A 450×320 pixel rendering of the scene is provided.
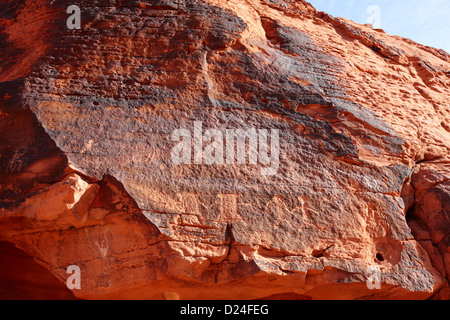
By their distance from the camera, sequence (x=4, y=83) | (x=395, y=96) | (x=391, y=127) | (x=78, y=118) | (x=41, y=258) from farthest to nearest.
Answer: (x=395, y=96) → (x=391, y=127) → (x=4, y=83) → (x=78, y=118) → (x=41, y=258)

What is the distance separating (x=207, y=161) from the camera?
3.16 meters

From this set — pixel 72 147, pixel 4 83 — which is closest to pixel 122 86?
pixel 72 147

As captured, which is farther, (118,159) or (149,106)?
(149,106)

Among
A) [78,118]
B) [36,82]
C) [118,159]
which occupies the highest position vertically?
[36,82]

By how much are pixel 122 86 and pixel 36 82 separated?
0.80 meters

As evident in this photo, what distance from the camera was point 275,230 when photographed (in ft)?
9.89

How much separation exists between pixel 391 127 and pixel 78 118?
3263mm

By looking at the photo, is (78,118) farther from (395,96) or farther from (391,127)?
(395,96)

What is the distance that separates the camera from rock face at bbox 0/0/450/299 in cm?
288

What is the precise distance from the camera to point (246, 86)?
3.61m

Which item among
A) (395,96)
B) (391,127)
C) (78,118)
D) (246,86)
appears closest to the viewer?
(78,118)

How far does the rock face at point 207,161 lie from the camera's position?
9.45ft

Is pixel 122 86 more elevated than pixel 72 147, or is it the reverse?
pixel 122 86
